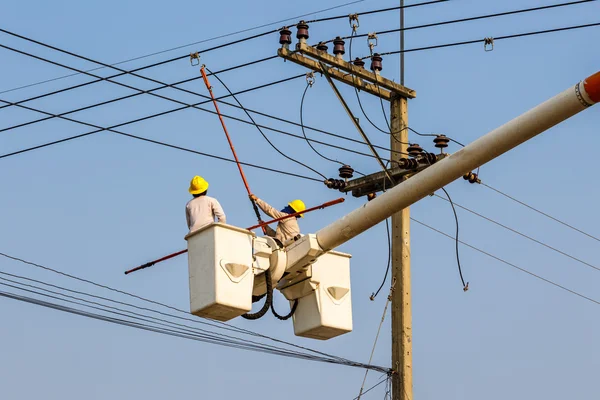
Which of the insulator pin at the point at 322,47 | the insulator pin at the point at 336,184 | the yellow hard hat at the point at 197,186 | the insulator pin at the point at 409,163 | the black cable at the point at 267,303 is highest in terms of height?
the insulator pin at the point at 322,47

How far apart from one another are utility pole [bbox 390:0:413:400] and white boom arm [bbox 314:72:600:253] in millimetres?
3745

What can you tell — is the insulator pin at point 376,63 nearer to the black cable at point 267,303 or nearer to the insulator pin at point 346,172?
the insulator pin at point 346,172

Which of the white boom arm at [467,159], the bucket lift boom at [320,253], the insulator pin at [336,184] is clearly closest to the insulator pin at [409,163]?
the insulator pin at [336,184]

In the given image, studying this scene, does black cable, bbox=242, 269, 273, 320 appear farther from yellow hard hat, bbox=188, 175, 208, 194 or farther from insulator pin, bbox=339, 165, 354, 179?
insulator pin, bbox=339, 165, 354, 179

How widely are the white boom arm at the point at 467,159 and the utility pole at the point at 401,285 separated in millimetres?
3745

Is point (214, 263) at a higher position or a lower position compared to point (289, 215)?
Result: lower

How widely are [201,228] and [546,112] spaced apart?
3.84m

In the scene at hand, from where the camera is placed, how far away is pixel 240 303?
14.7 metres

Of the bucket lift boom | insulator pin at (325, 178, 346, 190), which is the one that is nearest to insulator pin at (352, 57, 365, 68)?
insulator pin at (325, 178, 346, 190)

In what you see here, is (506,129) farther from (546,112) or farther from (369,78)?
(369,78)

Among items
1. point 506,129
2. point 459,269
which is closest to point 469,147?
point 506,129

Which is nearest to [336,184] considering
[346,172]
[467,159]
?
[346,172]

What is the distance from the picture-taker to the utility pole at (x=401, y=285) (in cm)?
1883

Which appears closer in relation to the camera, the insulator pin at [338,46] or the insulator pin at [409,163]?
the insulator pin at [409,163]
